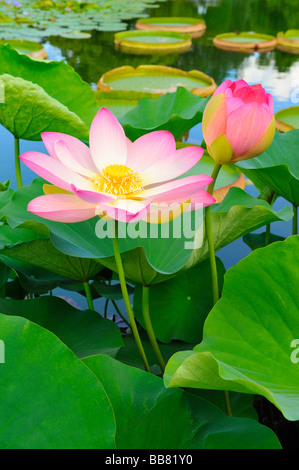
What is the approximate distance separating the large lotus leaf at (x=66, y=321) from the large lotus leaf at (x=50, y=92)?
334 millimetres

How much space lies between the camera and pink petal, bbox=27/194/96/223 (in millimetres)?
540

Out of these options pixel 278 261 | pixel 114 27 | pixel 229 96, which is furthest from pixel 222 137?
pixel 114 27

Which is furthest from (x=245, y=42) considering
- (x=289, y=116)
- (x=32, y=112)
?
(x=32, y=112)

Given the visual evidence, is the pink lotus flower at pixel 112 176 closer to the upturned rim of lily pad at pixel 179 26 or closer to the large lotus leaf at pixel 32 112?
the large lotus leaf at pixel 32 112

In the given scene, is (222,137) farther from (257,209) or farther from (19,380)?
(19,380)

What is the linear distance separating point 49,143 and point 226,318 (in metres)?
0.31

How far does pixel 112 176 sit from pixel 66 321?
0.31 metres

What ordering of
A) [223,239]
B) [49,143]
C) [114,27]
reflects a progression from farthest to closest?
[114,27]
[223,239]
[49,143]

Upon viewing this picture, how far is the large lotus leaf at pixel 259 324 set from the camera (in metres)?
0.59

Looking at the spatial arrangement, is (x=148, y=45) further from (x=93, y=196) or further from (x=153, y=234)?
(x=93, y=196)

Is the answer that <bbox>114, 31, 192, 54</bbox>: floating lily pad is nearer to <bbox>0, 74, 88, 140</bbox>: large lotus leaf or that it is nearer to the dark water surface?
the dark water surface

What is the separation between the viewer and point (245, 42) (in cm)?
458

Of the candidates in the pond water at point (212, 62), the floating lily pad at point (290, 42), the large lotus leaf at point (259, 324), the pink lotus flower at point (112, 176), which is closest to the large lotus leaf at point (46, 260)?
the pink lotus flower at point (112, 176)
